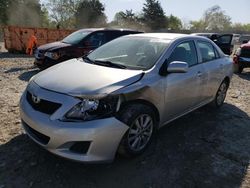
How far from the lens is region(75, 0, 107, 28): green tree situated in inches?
2142

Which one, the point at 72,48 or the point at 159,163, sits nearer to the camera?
the point at 159,163

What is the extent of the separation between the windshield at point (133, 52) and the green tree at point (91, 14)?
5085 centimetres

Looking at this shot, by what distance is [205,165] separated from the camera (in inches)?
149

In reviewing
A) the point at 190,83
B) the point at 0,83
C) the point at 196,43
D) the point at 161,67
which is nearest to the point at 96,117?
the point at 161,67

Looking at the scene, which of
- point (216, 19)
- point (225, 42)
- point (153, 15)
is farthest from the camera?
point (216, 19)

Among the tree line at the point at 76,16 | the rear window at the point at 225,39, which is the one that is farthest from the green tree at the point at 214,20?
the rear window at the point at 225,39

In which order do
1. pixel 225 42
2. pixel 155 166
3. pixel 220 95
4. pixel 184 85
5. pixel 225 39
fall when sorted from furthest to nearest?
pixel 225 39 → pixel 225 42 → pixel 220 95 → pixel 184 85 → pixel 155 166

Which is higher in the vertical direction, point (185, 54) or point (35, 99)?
point (185, 54)

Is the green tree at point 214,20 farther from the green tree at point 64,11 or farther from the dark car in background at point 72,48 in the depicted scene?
the dark car in background at point 72,48

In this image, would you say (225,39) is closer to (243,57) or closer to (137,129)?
(243,57)

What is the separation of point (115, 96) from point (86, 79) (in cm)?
49

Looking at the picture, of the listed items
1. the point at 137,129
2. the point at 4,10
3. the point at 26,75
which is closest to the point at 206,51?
the point at 137,129

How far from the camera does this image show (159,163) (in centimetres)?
379

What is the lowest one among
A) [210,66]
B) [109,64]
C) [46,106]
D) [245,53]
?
[245,53]
